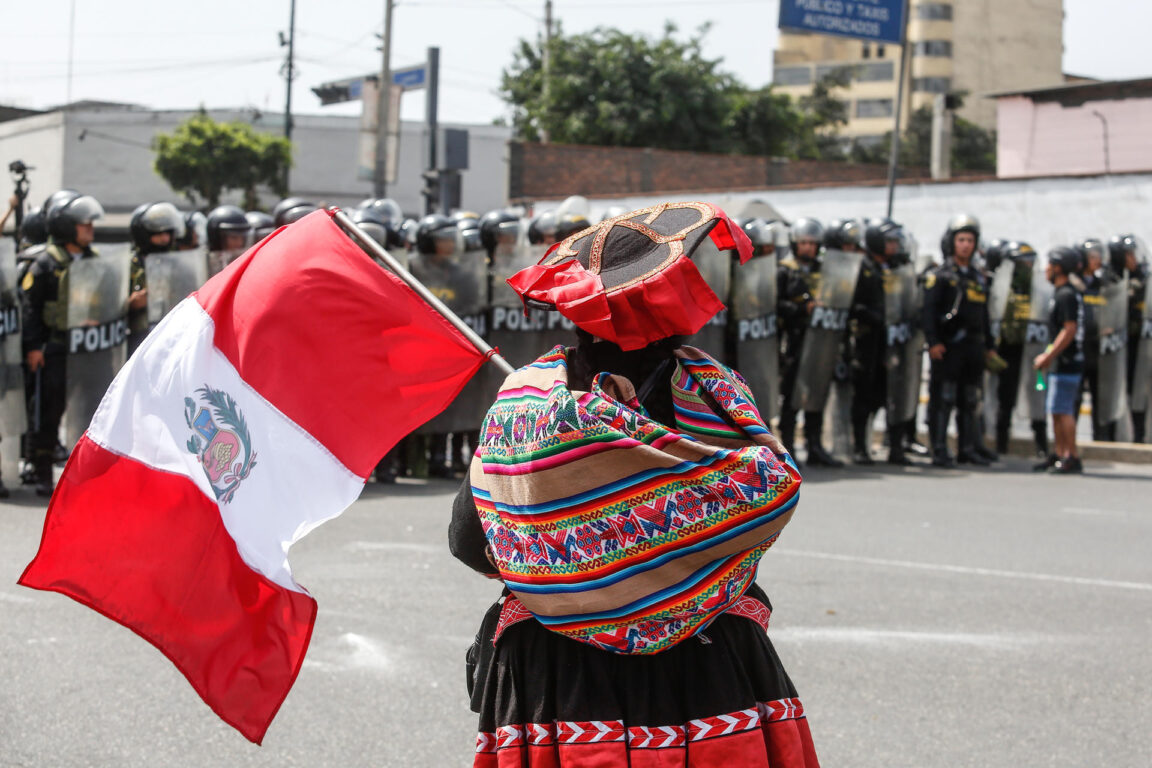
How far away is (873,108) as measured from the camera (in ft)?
298

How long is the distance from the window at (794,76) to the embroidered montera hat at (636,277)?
9064cm

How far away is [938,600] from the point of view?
7.10 m

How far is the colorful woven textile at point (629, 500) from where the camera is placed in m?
2.53

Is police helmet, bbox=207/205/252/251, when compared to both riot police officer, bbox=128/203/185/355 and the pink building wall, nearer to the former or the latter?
riot police officer, bbox=128/203/185/355

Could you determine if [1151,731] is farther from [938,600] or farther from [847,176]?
[847,176]

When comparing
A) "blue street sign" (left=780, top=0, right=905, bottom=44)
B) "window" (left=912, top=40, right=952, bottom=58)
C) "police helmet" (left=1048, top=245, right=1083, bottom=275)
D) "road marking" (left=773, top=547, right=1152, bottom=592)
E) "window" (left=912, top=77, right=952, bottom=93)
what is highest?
"window" (left=912, top=40, right=952, bottom=58)

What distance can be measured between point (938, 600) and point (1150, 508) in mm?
4530

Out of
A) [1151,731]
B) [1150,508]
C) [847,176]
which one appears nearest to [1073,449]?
[1150,508]

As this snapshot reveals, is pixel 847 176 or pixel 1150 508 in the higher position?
pixel 847 176

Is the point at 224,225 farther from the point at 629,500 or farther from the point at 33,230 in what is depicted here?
the point at 629,500

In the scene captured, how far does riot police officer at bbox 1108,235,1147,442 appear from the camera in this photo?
14695 mm

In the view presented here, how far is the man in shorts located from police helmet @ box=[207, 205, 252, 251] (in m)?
7.28

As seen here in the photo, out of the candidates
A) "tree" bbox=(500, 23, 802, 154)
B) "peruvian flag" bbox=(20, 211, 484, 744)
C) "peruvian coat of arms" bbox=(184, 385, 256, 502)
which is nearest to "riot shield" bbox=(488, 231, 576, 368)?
"peruvian flag" bbox=(20, 211, 484, 744)

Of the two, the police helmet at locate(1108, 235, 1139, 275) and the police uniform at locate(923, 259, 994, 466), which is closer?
the police uniform at locate(923, 259, 994, 466)
